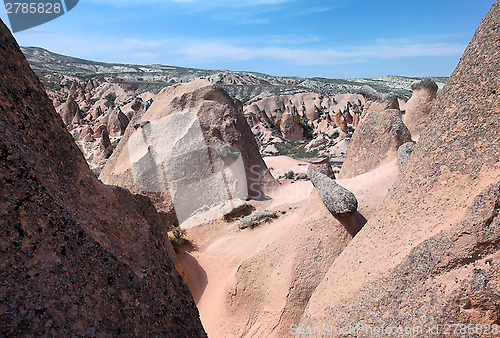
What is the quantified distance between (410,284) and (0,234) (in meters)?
2.83

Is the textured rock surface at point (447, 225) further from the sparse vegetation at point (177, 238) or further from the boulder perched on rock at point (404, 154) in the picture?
the sparse vegetation at point (177, 238)

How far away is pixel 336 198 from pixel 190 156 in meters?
4.63

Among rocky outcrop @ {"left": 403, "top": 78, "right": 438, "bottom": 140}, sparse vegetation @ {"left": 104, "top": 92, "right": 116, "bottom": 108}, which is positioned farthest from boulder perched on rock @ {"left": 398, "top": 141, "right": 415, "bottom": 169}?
sparse vegetation @ {"left": 104, "top": 92, "right": 116, "bottom": 108}

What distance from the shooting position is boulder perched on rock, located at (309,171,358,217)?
15.4 feet

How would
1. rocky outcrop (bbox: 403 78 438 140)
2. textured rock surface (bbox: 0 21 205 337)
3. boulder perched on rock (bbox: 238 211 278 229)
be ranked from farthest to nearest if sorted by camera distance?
rocky outcrop (bbox: 403 78 438 140) < boulder perched on rock (bbox: 238 211 278 229) < textured rock surface (bbox: 0 21 205 337)

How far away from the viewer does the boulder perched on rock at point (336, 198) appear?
4.71 metres

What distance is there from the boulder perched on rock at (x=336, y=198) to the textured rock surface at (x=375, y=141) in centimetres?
262

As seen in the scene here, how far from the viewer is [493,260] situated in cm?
247

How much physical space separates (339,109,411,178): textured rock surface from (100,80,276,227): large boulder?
8.48 ft

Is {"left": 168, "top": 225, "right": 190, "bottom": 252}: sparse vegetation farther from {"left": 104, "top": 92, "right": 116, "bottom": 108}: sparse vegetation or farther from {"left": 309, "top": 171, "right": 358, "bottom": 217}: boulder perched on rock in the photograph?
{"left": 104, "top": 92, "right": 116, "bottom": 108}: sparse vegetation

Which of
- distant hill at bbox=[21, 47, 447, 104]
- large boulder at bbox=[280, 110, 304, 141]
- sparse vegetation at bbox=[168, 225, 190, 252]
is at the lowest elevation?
sparse vegetation at bbox=[168, 225, 190, 252]

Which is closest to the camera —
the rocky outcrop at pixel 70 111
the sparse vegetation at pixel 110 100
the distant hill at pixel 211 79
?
the rocky outcrop at pixel 70 111

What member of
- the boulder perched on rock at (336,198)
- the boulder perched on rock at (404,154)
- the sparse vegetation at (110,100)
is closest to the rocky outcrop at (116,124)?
the sparse vegetation at (110,100)

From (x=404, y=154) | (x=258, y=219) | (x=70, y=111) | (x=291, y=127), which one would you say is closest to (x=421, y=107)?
(x=404, y=154)
